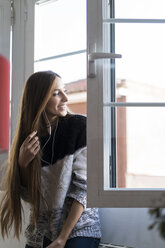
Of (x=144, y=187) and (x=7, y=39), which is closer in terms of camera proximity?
(x=144, y=187)

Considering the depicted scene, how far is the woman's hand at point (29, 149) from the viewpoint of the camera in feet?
6.45

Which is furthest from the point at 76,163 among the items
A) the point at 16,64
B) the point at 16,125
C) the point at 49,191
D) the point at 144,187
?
the point at 16,64

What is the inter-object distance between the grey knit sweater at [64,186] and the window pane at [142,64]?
0.34 m

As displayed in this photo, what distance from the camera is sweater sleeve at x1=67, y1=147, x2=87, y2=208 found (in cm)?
186

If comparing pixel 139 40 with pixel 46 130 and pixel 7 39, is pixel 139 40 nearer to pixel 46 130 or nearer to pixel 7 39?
pixel 46 130

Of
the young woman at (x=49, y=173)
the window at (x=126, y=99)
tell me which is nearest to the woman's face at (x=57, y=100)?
the young woman at (x=49, y=173)

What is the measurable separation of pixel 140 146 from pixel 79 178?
331mm

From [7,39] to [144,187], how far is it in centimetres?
113

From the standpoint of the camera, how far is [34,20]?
2.28 metres

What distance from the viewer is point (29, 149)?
1.96m

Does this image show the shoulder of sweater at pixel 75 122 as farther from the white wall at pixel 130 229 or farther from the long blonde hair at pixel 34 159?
the white wall at pixel 130 229

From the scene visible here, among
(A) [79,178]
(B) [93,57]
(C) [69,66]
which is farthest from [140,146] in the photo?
(C) [69,66]

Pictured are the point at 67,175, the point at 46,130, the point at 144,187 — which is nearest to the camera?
the point at 144,187

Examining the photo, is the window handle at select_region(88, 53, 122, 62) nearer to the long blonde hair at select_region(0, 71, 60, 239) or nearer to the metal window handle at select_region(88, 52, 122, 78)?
the metal window handle at select_region(88, 52, 122, 78)
